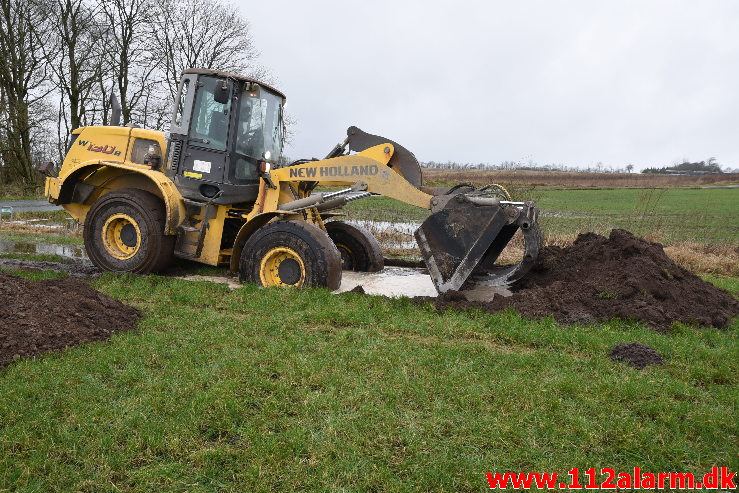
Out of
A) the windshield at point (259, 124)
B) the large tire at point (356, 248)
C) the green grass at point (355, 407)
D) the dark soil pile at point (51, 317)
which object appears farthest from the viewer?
the large tire at point (356, 248)

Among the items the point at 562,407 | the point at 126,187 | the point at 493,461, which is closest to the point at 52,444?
the point at 493,461

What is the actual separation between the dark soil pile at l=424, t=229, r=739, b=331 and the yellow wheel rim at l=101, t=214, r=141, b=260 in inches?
193

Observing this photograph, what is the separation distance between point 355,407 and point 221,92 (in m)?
5.25

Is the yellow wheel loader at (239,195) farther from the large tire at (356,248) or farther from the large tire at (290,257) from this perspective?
the large tire at (356,248)

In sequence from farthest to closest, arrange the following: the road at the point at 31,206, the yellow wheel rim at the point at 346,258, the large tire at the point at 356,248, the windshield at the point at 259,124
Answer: the road at the point at 31,206
the yellow wheel rim at the point at 346,258
the large tire at the point at 356,248
the windshield at the point at 259,124

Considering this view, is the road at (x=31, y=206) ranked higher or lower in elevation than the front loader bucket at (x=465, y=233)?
lower

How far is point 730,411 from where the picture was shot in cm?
396

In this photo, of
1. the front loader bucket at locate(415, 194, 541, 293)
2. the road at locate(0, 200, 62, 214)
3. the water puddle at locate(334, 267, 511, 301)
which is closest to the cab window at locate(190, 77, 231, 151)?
the water puddle at locate(334, 267, 511, 301)

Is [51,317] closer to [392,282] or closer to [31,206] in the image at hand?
[392,282]

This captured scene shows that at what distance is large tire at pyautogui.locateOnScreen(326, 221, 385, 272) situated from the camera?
943cm

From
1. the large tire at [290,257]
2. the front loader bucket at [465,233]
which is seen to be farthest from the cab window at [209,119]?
the front loader bucket at [465,233]

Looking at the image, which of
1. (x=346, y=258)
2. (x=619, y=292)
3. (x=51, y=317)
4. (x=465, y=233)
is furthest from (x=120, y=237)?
(x=619, y=292)

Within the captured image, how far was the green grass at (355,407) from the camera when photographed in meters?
3.20

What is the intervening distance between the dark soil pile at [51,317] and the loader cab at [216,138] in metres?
2.54
